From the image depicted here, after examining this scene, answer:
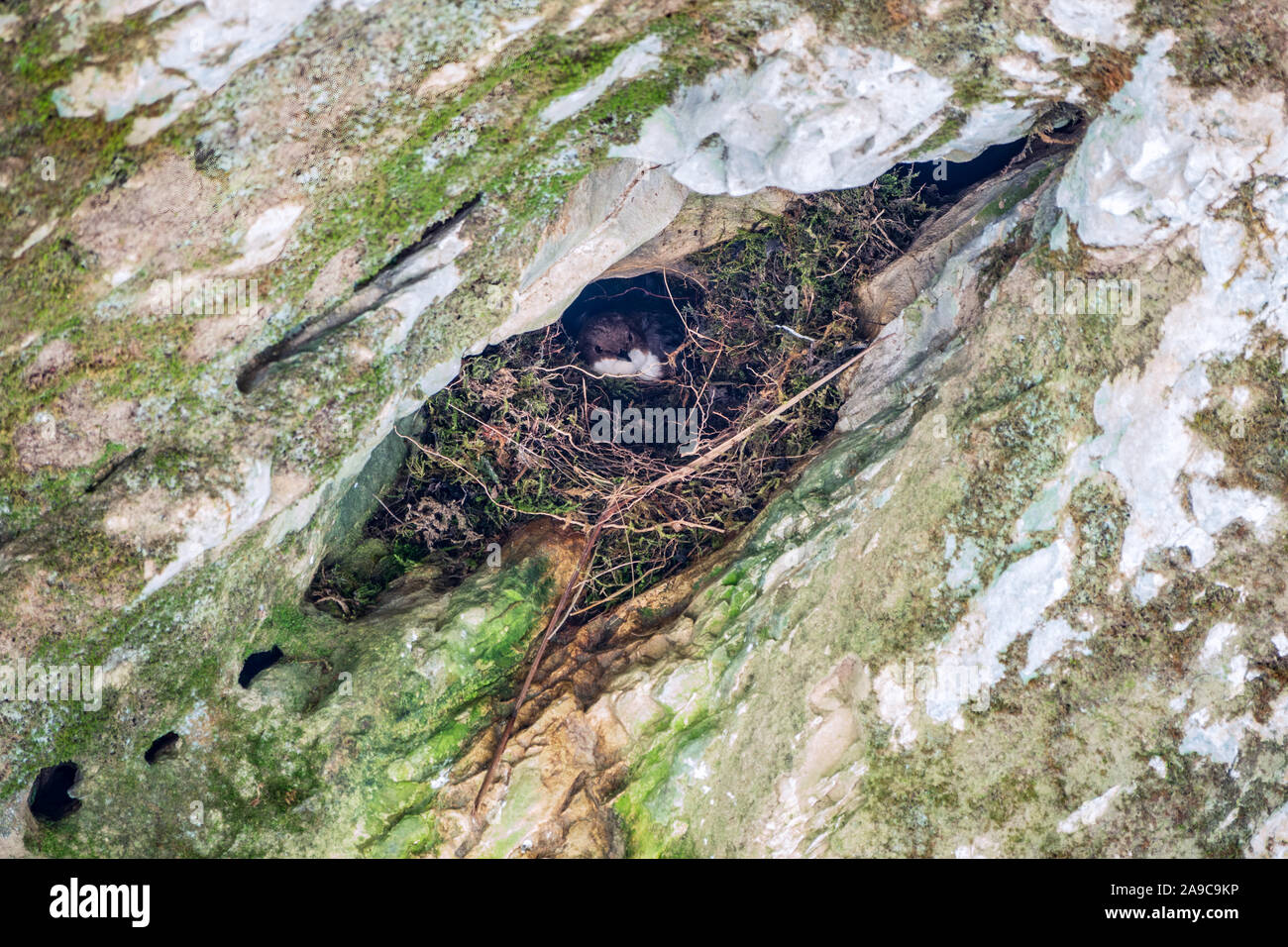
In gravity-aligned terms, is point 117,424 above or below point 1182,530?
above

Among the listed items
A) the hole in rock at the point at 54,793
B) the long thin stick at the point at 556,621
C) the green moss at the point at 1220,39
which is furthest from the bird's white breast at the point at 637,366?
the hole in rock at the point at 54,793

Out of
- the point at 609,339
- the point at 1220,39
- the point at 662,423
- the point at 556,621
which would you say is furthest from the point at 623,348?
the point at 1220,39

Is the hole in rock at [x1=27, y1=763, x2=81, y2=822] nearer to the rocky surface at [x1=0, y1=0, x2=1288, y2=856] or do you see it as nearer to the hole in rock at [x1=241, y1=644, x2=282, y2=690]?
the rocky surface at [x1=0, y1=0, x2=1288, y2=856]

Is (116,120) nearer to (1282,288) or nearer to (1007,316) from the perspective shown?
(1007,316)

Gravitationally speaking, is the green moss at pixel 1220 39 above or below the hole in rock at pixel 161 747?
above

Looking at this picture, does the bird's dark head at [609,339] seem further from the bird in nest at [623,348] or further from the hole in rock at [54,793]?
the hole in rock at [54,793]

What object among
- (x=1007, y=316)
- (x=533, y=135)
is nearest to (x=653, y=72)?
(x=533, y=135)
